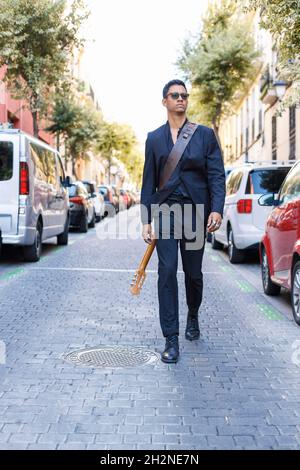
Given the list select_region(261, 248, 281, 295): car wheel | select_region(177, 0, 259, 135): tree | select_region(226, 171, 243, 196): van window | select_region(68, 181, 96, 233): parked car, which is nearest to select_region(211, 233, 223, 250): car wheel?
select_region(226, 171, 243, 196): van window

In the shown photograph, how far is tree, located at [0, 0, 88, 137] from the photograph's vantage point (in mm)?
20406

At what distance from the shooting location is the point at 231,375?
187 inches

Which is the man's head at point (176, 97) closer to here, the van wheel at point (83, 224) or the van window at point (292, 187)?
the van window at point (292, 187)

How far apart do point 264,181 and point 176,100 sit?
6220 millimetres

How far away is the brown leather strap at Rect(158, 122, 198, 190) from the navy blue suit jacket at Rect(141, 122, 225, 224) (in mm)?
32

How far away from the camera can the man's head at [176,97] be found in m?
5.07

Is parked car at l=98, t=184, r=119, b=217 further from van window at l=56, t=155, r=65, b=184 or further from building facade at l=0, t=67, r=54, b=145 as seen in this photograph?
van window at l=56, t=155, r=65, b=184

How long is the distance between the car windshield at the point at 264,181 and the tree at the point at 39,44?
11.1m

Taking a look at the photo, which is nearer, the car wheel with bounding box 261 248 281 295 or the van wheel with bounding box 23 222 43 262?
the car wheel with bounding box 261 248 281 295

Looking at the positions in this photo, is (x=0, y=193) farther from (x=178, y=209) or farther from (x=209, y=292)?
(x=178, y=209)

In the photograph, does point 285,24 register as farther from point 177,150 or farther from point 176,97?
point 177,150

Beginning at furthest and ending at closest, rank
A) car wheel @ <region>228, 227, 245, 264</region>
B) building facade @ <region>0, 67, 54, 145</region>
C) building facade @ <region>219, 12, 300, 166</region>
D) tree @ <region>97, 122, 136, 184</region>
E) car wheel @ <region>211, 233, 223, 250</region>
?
tree @ <region>97, 122, 136, 184</region>
building facade @ <region>219, 12, 300, 166</region>
building facade @ <region>0, 67, 54, 145</region>
car wheel @ <region>211, 233, 223, 250</region>
car wheel @ <region>228, 227, 245, 264</region>
